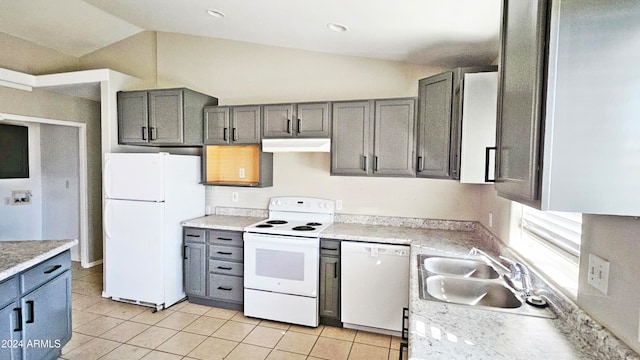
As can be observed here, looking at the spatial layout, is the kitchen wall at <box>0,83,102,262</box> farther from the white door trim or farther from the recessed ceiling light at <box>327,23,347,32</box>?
the recessed ceiling light at <box>327,23,347,32</box>

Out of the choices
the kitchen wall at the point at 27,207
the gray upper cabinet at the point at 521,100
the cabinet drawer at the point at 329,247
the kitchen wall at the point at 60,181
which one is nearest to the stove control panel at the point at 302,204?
the cabinet drawer at the point at 329,247

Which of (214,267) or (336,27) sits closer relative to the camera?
(336,27)

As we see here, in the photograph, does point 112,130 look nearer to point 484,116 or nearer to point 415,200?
point 415,200

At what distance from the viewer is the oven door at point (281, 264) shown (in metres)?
3.04

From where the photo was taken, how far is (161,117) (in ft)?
12.0

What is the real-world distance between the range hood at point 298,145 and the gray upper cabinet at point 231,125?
22 cm

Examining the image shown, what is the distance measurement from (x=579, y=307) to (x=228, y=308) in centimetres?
304

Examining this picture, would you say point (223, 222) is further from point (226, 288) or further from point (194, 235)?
point (226, 288)

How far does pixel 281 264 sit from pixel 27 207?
435cm

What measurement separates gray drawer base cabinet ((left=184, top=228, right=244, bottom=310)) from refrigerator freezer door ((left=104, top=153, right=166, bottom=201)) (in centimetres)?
57

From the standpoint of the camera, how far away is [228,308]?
3.45m

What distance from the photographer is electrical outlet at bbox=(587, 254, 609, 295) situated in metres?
1.17

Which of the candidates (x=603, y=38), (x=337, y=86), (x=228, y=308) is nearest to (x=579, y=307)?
(x=603, y=38)

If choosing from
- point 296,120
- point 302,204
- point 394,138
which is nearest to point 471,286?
point 394,138
